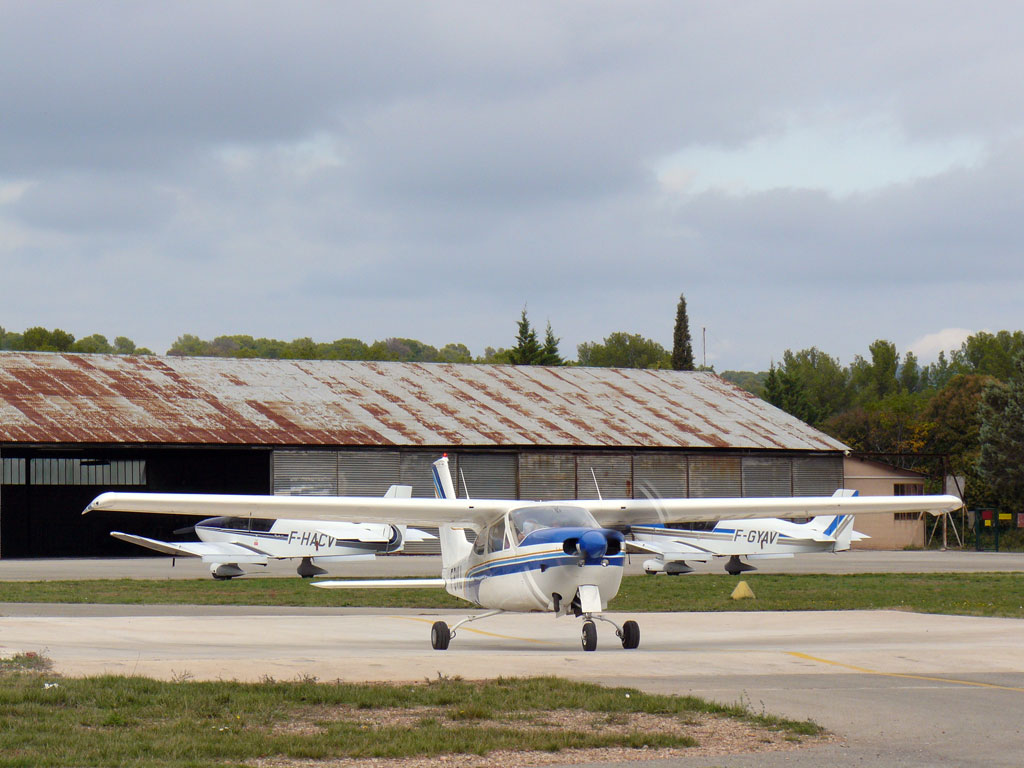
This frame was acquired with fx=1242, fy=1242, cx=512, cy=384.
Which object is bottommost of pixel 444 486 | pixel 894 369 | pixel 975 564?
pixel 975 564

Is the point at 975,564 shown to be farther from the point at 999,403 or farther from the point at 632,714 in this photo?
the point at 632,714

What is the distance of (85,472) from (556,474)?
2008 cm

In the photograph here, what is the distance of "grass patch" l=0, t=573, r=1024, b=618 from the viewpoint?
2214 centimetres

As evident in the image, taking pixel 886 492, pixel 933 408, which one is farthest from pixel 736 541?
pixel 933 408

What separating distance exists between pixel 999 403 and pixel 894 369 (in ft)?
308

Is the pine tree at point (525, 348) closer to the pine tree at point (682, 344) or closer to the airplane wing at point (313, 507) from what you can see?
the pine tree at point (682, 344)

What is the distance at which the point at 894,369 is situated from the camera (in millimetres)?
150250

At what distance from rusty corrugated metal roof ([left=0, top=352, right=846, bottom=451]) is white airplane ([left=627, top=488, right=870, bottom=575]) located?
14.9m

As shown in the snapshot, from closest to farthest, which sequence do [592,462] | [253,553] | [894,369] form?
[253,553], [592,462], [894,369]

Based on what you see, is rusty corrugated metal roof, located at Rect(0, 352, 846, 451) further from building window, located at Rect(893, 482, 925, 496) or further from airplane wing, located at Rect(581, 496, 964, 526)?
airplane wing, located at Rect(581, 496, 964, 526)

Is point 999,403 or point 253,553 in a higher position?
point 999,403

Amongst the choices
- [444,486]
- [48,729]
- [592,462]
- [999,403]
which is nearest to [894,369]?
[999,403]

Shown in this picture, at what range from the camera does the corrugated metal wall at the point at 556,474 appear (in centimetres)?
4419

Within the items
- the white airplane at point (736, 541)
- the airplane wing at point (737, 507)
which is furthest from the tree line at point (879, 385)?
the airplane wing at point (737, 507)
